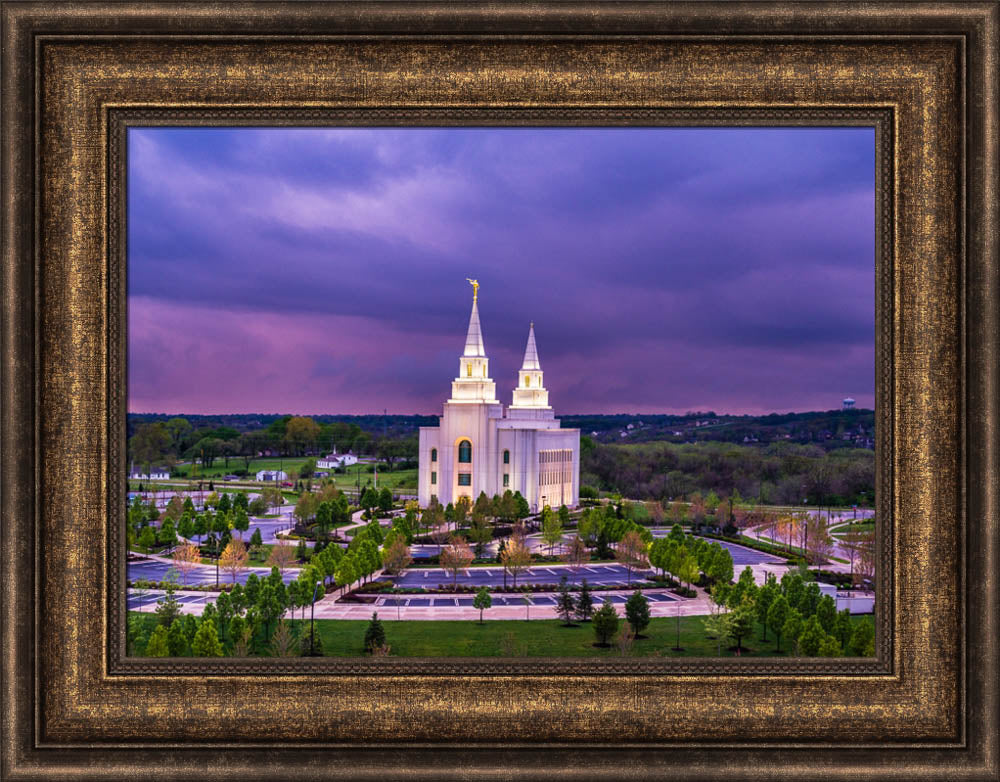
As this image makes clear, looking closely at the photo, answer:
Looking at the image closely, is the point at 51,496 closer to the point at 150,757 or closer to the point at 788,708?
the point at 150,757

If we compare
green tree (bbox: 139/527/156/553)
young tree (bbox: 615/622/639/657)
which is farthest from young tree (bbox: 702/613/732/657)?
green tree (bbox: 139/527/156/553)

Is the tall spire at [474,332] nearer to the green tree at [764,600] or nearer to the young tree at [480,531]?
the young tree at [480,531]

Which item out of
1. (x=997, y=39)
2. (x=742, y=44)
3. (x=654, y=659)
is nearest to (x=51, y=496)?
(x=654, y=659)

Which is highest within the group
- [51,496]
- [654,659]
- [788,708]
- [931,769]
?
[51,496]

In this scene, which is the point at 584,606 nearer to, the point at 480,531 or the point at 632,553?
the point at 632,553

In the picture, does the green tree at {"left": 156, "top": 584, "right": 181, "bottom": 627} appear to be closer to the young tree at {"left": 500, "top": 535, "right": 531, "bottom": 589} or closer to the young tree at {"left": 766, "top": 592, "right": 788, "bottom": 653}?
the young tree at {"left": 500, "top": 535, "right": 531, "bottom": 589}

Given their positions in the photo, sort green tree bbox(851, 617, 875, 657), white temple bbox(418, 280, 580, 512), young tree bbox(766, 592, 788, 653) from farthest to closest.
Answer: white temple bbox(418, 280, 580, 512), young tree bbox(766, 592, 788, 653), green tree bbox(851, 617, 875, 657)
